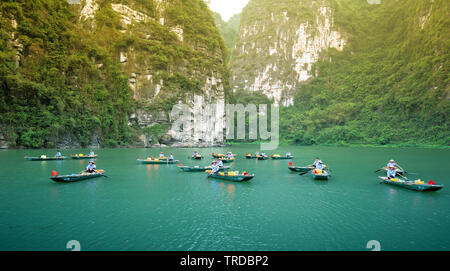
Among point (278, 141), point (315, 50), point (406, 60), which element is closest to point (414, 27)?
point (406, 60)

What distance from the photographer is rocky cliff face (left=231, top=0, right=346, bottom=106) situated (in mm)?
99438

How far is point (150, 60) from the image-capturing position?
54688 millimetres

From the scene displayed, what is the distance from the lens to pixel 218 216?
31.3 ft

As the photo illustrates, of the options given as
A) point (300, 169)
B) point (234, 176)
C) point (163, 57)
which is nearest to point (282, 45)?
point (163, 57)

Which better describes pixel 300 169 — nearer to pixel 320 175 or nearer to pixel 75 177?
pixel 320 175

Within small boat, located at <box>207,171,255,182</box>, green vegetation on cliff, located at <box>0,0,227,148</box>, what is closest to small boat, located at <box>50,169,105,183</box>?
small boat, located at <box>207,171,255,182</box>

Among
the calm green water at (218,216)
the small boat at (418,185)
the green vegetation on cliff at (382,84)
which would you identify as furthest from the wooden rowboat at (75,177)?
the green vegetation on cliff at (382,84)

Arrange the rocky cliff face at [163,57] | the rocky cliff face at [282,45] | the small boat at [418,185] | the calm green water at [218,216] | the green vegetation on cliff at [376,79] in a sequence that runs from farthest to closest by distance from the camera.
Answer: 1. the rocky cliff face at [282,45]
2. the green vegetation on cliff at [376,79]
3. the rocky cliff face at [163,57]
4. the small boat at [418,185]
5. the calm green water at [218,216]

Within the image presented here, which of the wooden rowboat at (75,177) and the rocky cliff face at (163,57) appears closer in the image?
the wooden rowboat at (75,177)

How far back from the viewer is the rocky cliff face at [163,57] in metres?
52.8

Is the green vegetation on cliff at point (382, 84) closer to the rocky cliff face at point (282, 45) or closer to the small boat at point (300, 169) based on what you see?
the rocky cliff face at point (282, 45)

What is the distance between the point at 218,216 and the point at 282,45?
354 ft

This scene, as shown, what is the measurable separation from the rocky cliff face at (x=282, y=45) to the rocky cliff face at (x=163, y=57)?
45.0 metres
